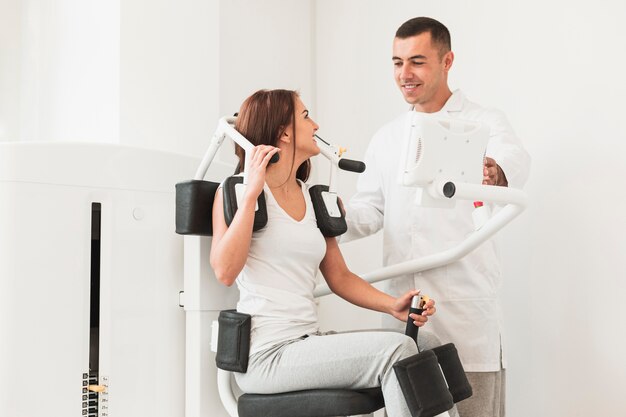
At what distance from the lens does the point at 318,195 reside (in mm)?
2082

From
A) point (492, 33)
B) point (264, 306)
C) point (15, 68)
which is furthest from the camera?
point (15, 68)

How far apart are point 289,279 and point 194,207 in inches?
12.2

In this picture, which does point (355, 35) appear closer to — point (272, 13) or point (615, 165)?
point (272, 13)

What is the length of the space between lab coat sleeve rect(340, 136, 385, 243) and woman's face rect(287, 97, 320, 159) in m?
0.44

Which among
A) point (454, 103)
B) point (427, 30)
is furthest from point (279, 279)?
point (427, 30)

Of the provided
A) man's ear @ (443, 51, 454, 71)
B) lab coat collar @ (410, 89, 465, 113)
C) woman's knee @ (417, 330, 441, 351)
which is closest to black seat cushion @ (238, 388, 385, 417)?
woman's knee @ (417, 330, 441, 351)

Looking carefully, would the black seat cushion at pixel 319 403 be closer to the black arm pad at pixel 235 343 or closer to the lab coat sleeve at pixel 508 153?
the black arm pad at pixel 235 343

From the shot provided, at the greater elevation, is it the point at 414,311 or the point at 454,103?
the point at 454,103

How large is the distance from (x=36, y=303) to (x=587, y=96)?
201 cm

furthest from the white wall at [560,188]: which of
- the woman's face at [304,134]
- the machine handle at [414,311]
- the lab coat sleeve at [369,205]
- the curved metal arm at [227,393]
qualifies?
the curved metal arm at [227,393]

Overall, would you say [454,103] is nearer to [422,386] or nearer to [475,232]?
[475,232]

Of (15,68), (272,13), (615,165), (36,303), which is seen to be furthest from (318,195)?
(15,68)

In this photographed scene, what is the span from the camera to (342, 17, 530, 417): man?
7.36 ft

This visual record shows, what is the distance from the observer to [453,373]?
1870mm
